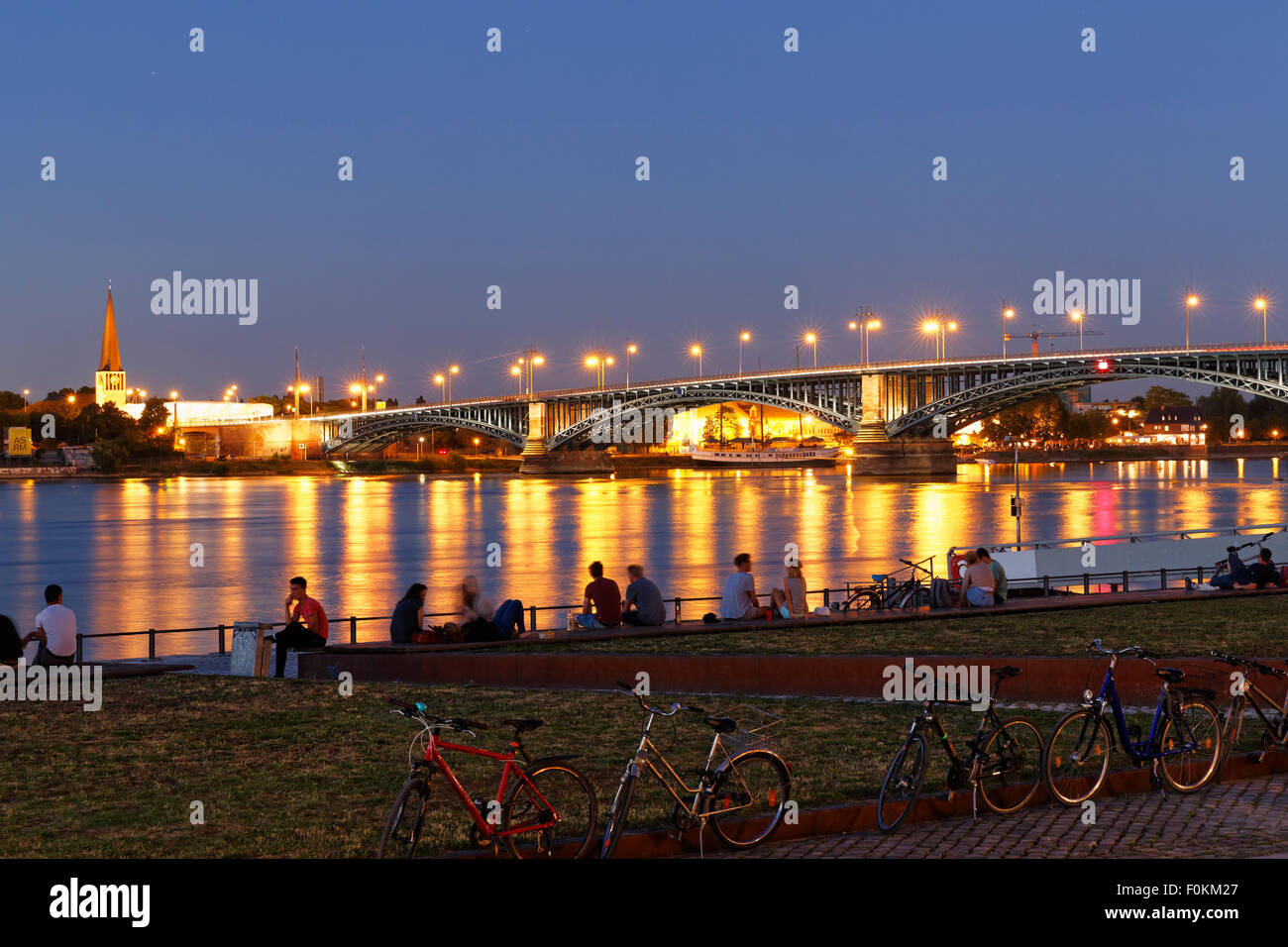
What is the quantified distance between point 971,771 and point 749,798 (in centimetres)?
144

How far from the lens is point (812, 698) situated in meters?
12.5

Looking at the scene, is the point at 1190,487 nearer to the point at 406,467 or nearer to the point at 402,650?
the point at 406,467

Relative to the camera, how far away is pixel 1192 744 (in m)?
8.81

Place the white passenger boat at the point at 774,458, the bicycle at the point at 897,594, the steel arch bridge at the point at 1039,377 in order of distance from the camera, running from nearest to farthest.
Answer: the bicycle at the point at 897,594 < the steel arch bridge at the point at 1039,377 < the white passenger boat at the point at 774,458

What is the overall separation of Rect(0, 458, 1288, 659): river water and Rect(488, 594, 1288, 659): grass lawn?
202 inches

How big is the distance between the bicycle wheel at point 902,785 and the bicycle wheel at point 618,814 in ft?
5.33

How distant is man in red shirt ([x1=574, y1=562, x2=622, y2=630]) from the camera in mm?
17422

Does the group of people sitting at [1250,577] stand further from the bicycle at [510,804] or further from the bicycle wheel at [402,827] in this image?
the bicycle wheel at [402,827]

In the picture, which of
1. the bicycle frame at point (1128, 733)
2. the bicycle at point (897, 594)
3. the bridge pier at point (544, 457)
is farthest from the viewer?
the bridge pier at point (544, 457)

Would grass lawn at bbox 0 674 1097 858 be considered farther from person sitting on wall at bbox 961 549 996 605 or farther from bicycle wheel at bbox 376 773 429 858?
person sitting on wall at bbox 961 549 996 605

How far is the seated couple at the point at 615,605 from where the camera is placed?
687 inches

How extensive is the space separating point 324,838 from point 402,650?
7798mm

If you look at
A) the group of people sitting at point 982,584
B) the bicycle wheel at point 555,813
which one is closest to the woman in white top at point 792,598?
the group of people sitting at point 982,584
